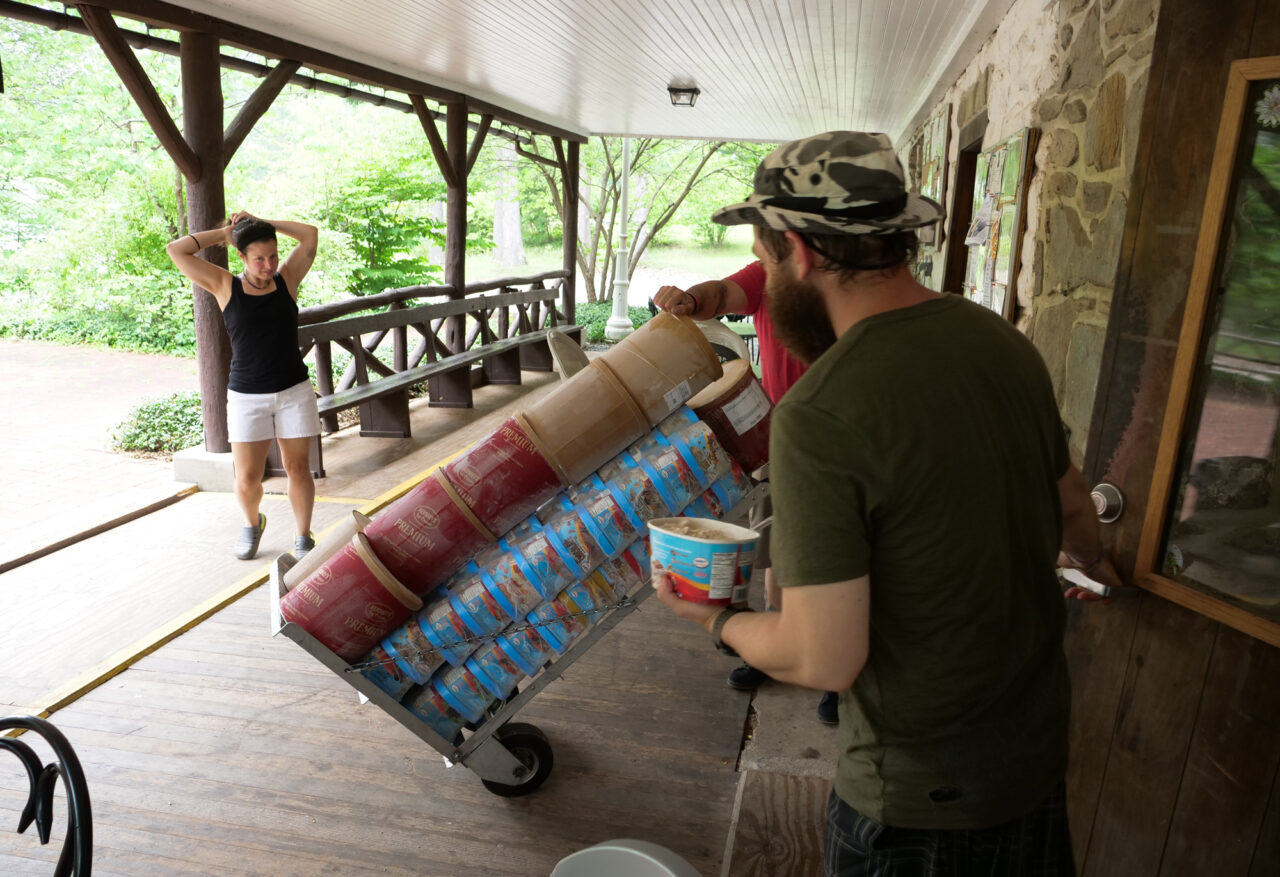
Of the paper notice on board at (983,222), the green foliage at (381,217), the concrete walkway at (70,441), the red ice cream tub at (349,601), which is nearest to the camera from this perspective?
the red ice cream tub at (349,601)

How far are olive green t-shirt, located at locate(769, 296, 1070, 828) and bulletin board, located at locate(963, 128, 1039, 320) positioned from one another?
2.54 meters

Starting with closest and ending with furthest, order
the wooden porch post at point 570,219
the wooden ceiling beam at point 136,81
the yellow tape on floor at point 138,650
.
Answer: the yellow tape on floor at point 138,650 < the wooden ceiling beam at point 136,81 < the wooden porch post at point 570,219

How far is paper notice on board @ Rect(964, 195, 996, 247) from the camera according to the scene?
428 cm

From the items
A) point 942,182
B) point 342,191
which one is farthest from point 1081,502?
point 342,191

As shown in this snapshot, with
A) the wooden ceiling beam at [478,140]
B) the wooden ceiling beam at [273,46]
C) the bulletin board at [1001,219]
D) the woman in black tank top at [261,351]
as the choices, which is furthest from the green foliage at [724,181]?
the woman in black tank top at [261,351]

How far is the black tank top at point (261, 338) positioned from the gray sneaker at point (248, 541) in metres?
0.80

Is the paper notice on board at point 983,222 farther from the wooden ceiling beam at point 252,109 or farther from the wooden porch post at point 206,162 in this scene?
the wooden porch post at point 206,162

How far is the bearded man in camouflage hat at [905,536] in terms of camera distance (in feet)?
3.86

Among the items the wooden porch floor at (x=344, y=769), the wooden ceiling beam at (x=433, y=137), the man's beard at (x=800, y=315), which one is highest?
the wooden ceiling beam at (x=433, y=137)

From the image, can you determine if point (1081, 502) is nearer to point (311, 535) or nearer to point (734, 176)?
point (311, 535)

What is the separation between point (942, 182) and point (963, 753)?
6305 mm

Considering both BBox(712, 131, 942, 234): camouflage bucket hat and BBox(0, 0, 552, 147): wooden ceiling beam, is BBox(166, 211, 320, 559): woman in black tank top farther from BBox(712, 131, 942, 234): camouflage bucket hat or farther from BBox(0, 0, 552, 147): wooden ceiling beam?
BBox(712, 131, 942, 234): camouflage bucket hat

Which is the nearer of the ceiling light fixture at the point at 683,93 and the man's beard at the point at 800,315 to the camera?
the man's beard at the point at 800,315

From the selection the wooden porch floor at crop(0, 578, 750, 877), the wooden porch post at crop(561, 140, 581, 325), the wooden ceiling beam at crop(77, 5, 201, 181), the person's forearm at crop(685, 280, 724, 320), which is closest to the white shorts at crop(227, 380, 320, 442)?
the wooden porch floor at crop(0, 578, 750, 877)
